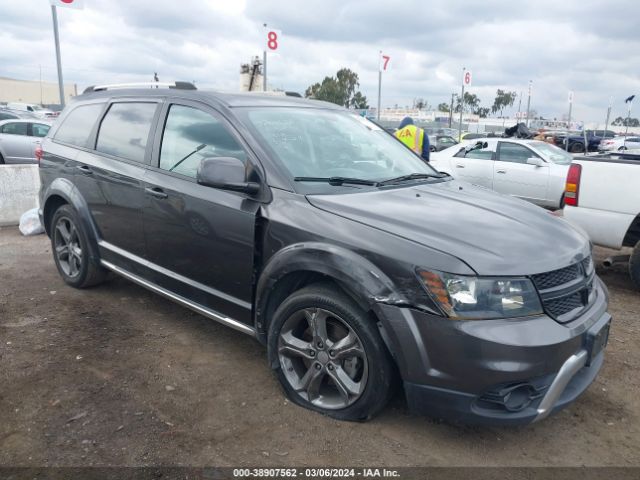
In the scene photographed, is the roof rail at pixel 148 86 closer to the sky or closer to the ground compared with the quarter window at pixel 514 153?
closer to the sky

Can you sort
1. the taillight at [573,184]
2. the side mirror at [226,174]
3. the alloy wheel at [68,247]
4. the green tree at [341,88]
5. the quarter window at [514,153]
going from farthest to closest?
the green tree at [341,88]
the quarter window at [514,153]
the taillight at [573,184]
the alloy wheel at [68,247]
the side mirror at [226,174]

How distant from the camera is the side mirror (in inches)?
122

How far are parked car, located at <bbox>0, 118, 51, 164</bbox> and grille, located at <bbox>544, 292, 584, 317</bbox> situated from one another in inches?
488

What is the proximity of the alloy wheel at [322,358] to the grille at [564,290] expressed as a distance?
93 cm

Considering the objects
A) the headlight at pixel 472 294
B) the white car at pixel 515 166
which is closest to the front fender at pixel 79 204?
the headlight at pixel 472 294

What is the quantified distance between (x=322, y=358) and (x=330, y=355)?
73mm

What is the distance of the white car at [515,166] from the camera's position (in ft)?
32.3

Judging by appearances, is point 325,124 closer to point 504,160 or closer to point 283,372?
point 283,372

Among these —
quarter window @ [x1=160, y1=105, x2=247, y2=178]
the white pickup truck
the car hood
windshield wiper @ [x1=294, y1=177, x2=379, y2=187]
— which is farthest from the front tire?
the white pickup truck

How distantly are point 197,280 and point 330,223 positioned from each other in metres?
1.21

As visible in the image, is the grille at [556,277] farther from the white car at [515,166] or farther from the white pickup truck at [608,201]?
the white car at [515,166]

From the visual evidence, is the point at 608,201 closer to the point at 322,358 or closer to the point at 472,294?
the point at 472,294

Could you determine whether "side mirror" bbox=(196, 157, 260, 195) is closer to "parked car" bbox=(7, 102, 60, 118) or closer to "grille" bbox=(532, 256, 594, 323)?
"grille" bbox=(532, 256, 594, 323)

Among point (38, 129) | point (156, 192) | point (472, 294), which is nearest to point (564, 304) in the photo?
point (472, 294)
